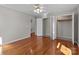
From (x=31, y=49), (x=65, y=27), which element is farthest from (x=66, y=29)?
(x=31, y=49)

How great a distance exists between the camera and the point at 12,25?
17.0ft

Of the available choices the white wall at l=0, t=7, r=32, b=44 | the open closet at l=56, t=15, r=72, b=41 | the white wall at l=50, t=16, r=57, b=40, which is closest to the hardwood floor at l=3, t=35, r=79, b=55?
the white wall at l=0, t=7, r=32, b=44

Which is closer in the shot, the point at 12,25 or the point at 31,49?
the point at 31,49

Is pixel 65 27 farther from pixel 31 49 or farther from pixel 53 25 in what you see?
pixel 31 49

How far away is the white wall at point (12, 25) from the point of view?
14.7ft

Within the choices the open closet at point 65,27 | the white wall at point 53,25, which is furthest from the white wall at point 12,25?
the open closet at point 65,27

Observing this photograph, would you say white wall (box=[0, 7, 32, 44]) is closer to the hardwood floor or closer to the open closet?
the hardwood floor

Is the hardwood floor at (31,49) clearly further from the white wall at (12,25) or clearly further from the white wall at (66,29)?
the white wall at (66,29)

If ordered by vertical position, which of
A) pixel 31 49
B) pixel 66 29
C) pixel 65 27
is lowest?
pixel 31 49

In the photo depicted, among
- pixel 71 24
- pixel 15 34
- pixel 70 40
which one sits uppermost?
pixel 71 24

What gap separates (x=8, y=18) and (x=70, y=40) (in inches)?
129
